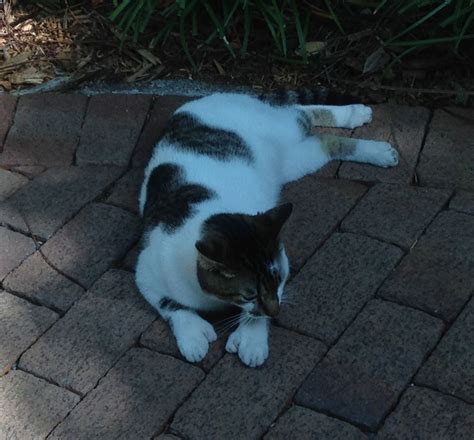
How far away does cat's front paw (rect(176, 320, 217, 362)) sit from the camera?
3.08 m

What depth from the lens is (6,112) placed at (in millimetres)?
4375

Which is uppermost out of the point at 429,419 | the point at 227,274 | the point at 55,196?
the point at 227,274

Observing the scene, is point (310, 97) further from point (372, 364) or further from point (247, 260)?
point (372, 364)

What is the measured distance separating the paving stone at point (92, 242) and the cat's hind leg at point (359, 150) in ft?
3.15

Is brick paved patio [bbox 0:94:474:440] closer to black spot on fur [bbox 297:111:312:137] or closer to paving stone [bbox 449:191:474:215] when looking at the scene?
paving stone [bbox 449:191:474:215]

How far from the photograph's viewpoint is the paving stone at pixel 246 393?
2828mm

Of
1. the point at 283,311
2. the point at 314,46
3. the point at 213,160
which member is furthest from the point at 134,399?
the point at 314,46

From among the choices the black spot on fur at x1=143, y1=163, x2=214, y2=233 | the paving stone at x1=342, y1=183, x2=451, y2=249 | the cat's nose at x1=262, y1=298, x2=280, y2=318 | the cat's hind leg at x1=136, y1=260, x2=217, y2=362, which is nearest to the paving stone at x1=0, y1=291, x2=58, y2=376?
the cat's hind leg at x1=136, y1=260, x2=217, y2=362

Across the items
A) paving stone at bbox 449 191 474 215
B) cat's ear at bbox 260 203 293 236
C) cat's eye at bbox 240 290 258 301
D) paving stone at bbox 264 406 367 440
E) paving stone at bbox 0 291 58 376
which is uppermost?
cat's ear at bbox 260 203 293 236

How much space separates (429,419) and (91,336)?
133cm

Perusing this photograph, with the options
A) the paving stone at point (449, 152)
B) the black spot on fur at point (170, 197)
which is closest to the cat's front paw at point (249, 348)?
the black spot on fur at point (170, 197)

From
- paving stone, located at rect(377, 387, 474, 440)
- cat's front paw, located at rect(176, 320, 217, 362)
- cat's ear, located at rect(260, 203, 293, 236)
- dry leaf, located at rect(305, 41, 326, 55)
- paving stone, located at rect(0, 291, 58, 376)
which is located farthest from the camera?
dry leaf, located at rect(305, 41, 326, 55)

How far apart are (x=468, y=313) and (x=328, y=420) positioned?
689 millimetres

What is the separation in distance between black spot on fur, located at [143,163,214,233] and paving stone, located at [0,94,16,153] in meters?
1.09
